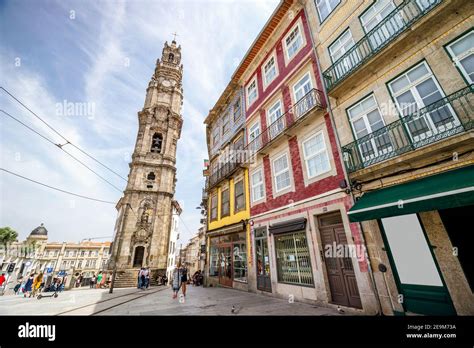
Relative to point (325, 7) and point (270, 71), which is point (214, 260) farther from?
point (325, 7)

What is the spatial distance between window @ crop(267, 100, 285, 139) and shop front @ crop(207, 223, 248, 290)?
18.9 ft

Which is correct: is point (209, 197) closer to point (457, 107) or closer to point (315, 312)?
point (315, 312)

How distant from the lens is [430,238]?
4.59 meters

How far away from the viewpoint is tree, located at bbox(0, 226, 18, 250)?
40.4m

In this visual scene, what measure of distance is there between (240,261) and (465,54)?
39.6 ft

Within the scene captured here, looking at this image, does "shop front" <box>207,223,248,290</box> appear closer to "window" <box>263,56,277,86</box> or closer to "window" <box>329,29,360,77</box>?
"window" <box>329,29,360,77</box>

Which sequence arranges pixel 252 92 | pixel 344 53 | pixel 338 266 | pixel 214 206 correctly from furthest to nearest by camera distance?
pixel 214 206, pixel 252 92, pixel 344 53, pixel 338 266

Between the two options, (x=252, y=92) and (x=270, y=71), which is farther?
(x=252, y=92)

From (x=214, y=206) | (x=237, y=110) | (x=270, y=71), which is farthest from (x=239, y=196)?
(x=270, y=71)

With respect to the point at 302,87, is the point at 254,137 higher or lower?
lower

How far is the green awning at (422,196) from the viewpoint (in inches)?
143

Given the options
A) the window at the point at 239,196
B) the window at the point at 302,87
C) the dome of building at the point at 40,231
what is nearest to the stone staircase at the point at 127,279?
the window at the point at 239,196

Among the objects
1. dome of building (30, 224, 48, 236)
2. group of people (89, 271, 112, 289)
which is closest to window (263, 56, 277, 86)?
group of people (89, 271, 112, 289)

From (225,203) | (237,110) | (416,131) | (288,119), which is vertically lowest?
(416,131)
